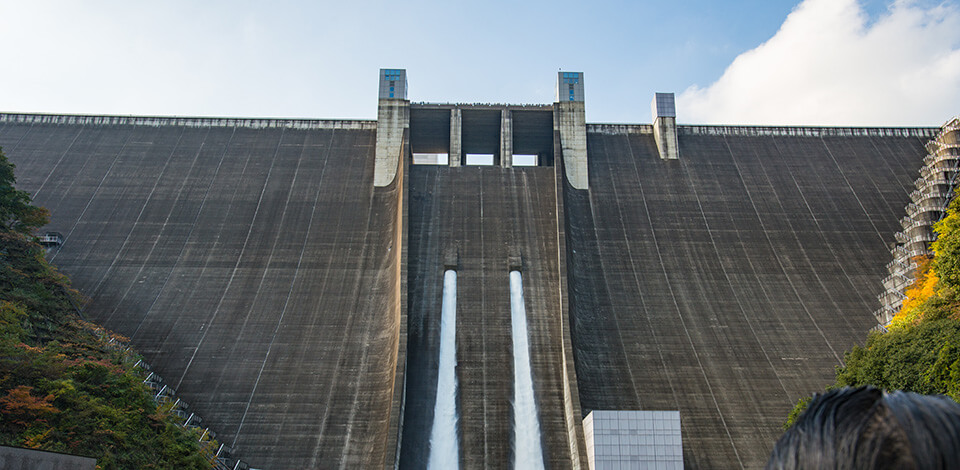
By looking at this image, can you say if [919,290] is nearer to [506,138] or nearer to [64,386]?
[506,138]

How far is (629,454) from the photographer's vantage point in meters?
20.5

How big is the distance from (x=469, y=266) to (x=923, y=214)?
20726 mm

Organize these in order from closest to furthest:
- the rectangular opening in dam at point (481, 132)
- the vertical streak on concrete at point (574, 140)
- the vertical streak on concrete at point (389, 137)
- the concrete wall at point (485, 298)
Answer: the concrete wall at point (485, 298) → the vertical streak on concrete at point (389, 137) → the vertical streak on concrete at point (574, 140) → the rectangular opening in dam at point (481, 132)

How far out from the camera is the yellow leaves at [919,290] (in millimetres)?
23644

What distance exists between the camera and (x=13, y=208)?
2216 centimetres

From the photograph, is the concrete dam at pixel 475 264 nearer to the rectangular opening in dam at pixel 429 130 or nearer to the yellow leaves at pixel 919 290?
the rectangular opening in dam at pixel 429 130

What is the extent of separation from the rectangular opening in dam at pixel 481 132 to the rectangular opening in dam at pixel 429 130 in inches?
37.3

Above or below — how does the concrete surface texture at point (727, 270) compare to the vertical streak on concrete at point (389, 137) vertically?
below

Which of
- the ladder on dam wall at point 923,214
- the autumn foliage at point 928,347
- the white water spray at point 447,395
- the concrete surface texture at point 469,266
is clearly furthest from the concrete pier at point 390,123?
the ladder on dam wall at point 923,214

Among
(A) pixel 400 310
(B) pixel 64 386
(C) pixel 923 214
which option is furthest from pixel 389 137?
Answer: (C) pixel 923 214

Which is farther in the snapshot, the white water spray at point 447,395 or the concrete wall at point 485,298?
the concrete wall at point 485,298

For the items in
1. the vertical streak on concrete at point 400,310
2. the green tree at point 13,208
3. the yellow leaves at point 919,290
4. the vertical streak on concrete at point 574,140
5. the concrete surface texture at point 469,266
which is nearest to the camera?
the vertical streak on concrete at point 400,310

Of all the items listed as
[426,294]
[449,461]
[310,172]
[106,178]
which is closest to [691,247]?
[426,294]

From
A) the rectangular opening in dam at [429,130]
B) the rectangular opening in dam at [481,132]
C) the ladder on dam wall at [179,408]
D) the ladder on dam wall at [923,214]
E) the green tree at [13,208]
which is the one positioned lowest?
the ladder on dam wall at [179,408]
